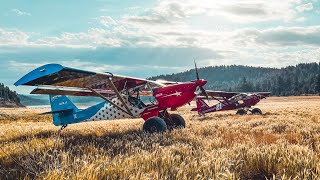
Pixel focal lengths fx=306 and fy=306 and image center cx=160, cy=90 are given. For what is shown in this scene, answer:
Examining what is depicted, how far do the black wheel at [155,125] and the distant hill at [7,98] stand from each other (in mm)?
155280

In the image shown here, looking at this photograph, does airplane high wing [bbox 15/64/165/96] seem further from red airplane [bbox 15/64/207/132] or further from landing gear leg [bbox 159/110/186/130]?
landing gear leg [bbox 159/110/186/130]

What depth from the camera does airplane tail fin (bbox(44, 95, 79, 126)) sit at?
13.4 m

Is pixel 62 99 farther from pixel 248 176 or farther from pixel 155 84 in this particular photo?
pixel 248 176

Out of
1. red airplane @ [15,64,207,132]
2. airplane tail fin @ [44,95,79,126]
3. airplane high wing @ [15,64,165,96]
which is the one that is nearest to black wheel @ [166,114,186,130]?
red airplane @ [15,64,207,132]

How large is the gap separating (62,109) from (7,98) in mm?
164445

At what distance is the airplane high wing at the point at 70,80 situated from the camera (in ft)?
25.6

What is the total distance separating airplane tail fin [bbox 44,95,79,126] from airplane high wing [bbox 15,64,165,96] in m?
0.78

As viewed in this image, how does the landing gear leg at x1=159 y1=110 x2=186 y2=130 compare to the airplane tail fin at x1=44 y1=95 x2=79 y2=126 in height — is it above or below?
below

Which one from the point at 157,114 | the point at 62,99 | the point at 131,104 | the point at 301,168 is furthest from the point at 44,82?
the point at 301,168

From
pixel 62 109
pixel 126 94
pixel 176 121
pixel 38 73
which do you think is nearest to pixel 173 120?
pixel 176 121

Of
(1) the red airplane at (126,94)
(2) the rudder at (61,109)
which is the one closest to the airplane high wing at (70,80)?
(1) the red airplane at (126,94)

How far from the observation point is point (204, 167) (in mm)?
→ 3855

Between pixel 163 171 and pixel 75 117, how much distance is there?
9.91 m

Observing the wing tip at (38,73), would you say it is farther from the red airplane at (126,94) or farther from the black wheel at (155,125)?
the black wheel at (155,125)
